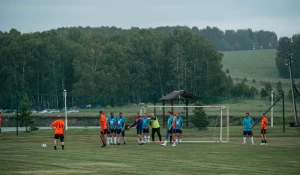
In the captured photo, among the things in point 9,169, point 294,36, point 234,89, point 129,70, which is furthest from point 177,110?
point 294,36

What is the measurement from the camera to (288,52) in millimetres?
149500

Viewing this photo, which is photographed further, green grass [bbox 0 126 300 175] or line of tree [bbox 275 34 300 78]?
line of tree [bbox 275 34 300 78]

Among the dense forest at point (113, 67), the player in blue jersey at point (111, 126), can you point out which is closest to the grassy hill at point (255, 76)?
the dense forest at point (113, 67)

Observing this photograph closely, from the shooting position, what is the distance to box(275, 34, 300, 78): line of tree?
14438cm

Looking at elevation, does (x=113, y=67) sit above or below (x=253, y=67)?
below

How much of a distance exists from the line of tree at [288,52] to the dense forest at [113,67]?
35534 mm

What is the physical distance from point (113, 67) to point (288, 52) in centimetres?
5586

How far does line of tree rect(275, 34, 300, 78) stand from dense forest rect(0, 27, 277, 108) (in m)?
35.5

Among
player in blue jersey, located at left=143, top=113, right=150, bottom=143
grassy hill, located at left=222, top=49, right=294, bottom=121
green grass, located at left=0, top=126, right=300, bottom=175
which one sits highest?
grassy hill, located at left=222, top=49, right=294, bottom=121

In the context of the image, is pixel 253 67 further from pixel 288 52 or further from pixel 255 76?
pixel 288 52

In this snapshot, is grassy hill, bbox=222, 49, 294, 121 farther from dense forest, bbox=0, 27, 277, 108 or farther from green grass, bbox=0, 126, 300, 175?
green grass, bbox=0, 126, 300, 175

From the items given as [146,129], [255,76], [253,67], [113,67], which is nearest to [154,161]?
[146,129]

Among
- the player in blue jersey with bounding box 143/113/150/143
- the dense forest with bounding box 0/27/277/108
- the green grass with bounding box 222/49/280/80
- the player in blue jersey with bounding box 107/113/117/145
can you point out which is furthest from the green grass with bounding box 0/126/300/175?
the green grass with bounding box 222/49/280/80

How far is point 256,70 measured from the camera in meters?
175
